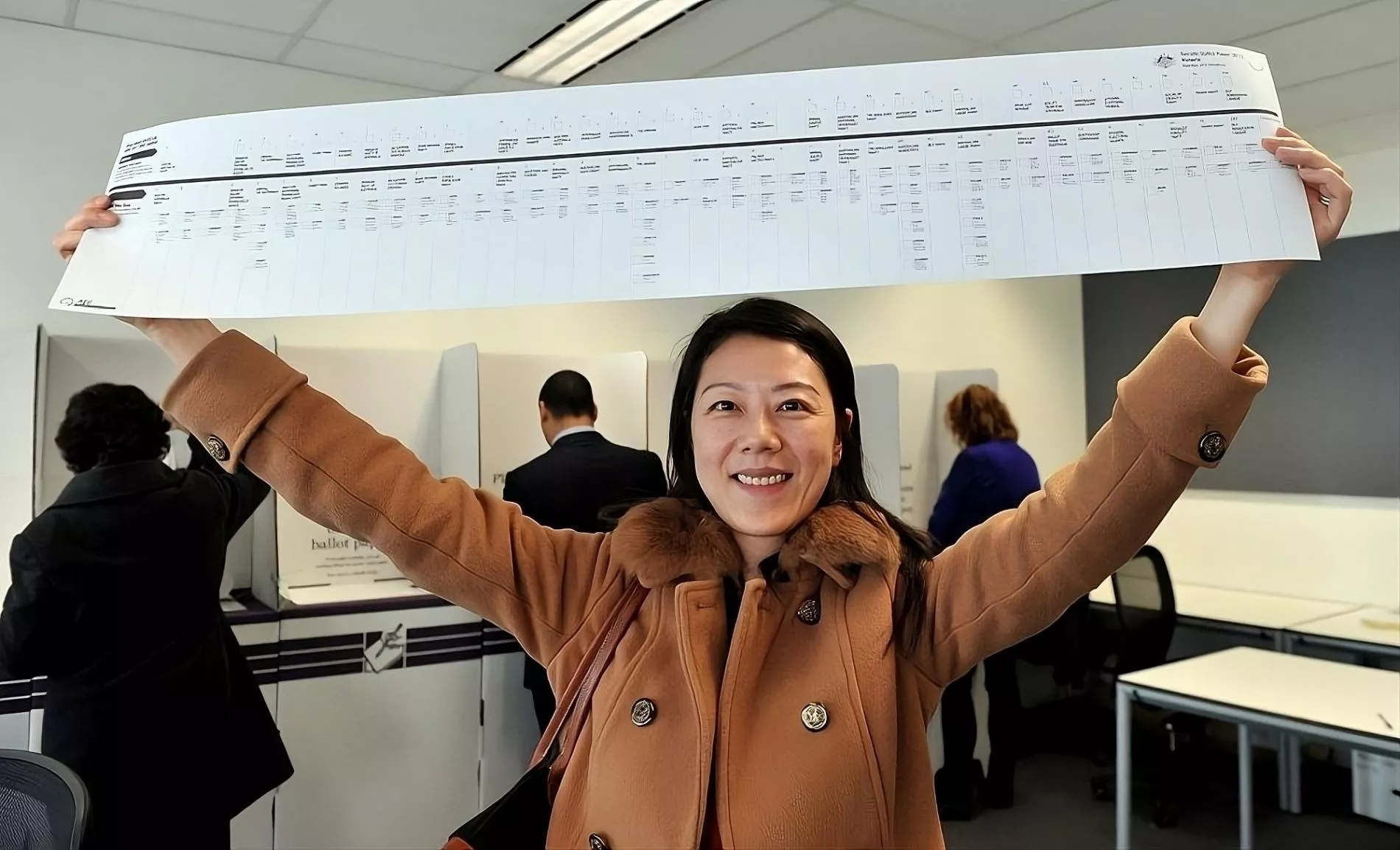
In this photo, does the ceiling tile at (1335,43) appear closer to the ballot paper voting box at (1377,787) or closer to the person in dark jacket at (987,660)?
the person in dark jacket at (987,660)

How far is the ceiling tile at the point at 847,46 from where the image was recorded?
3.23 m

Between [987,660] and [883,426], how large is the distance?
1121 millimetres

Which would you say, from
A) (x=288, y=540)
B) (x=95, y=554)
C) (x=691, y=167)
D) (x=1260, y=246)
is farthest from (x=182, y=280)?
(x=288, y=540)

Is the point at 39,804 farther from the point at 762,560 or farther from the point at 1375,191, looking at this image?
the point at 1375,191

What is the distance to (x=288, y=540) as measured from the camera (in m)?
3.44

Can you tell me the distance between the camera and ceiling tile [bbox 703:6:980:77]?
3.23 m

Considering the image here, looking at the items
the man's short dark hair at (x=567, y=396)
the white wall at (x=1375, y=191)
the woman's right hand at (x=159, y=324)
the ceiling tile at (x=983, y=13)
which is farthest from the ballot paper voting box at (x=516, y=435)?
the white wall at (x=1375, y=191)

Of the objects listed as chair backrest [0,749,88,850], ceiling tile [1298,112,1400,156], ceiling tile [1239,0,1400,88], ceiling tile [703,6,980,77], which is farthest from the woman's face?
ceiling tile [1298,112,1400,156]

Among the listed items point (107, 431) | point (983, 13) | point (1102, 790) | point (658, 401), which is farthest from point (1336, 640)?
point (107, 431)

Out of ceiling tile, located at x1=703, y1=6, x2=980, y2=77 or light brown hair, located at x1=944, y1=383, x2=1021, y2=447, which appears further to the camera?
light brown hair, located at x1=944, y1=383, x2=1021, y2=447

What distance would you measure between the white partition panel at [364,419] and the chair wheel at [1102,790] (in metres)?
2.99

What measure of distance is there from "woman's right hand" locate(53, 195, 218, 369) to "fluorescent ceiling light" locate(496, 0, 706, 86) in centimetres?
226

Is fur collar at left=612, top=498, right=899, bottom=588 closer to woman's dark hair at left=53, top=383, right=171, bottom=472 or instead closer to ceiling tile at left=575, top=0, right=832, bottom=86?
woman's dark hair at left=53, top=383, right=171, bottom=472

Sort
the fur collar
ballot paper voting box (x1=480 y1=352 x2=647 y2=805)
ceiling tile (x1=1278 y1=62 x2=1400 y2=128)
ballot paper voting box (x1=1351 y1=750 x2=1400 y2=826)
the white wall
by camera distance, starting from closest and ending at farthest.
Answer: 1. the fur collar
2. ballot paper voting box (x1=1351 y1=750 x2=1400 y2=826)
3. ballot paper voting box (x1=480 y1=352 x2=647 y2=805)
4. ceiling tile (x1=1278 y1=62 x2=1400 y2=128)
5. the white wall
